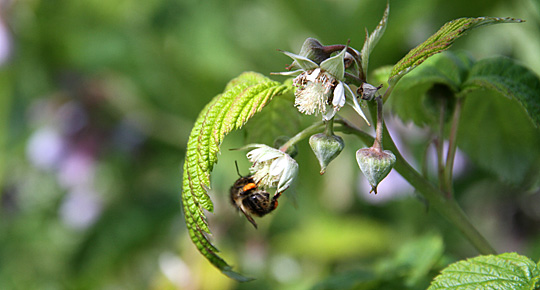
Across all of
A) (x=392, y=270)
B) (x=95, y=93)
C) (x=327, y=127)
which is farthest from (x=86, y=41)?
(x=327, y=127)

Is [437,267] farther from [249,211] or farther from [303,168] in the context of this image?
[303,168]

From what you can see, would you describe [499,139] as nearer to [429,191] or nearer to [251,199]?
[429,191]

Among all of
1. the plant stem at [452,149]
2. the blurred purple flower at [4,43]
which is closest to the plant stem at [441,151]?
the plant stem at [452,149]

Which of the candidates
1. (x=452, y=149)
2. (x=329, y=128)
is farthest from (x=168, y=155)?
(x=329, y=128)

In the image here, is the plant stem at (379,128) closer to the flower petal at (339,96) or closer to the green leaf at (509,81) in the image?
the flower petal at (339,96)

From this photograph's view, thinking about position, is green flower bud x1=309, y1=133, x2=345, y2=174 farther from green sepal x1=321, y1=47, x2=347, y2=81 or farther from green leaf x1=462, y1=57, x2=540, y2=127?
green leaf x1=462, y1=57, x2=540, y2=127

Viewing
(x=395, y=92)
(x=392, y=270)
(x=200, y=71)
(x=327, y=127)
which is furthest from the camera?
(x=200, y=71)

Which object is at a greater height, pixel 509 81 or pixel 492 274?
pixel 509 81
